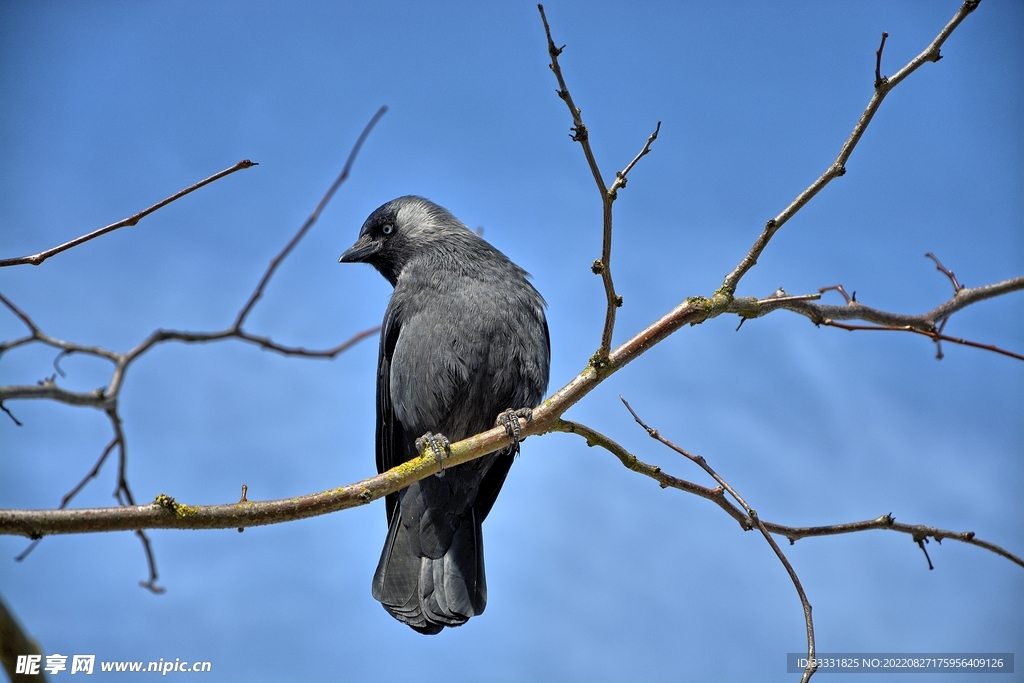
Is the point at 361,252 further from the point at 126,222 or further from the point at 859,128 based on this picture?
the point at 859,128

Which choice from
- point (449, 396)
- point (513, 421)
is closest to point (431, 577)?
point (449, 396)

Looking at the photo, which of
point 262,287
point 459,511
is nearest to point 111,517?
point 262,287

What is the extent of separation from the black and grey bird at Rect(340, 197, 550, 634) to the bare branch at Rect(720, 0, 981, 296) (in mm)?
1968

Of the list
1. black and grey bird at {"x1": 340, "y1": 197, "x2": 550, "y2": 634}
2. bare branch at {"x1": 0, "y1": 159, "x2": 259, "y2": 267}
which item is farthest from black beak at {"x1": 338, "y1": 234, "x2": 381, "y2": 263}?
bare branch at {"x1": 0, "y1": 159, "x2": 259, "y2": 267}

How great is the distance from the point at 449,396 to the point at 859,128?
2949 mm

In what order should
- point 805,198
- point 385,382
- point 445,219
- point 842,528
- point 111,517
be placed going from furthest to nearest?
point 445,219 → point 385,382 → point 842,528 → point 805,198 → point 111,517

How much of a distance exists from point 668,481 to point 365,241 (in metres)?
3.87

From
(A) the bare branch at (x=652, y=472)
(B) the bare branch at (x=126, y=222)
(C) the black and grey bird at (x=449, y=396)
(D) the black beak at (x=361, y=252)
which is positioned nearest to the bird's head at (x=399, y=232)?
(D) the black beak at (x=361, y=252)

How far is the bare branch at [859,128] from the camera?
3211mm

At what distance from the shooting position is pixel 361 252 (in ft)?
21.6

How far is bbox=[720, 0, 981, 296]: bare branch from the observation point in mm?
3211

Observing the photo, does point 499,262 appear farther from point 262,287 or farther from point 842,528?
point 842,528

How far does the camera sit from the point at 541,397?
534cm

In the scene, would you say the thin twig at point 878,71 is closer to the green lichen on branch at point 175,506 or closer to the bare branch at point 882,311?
the bare branch at point 882,311
